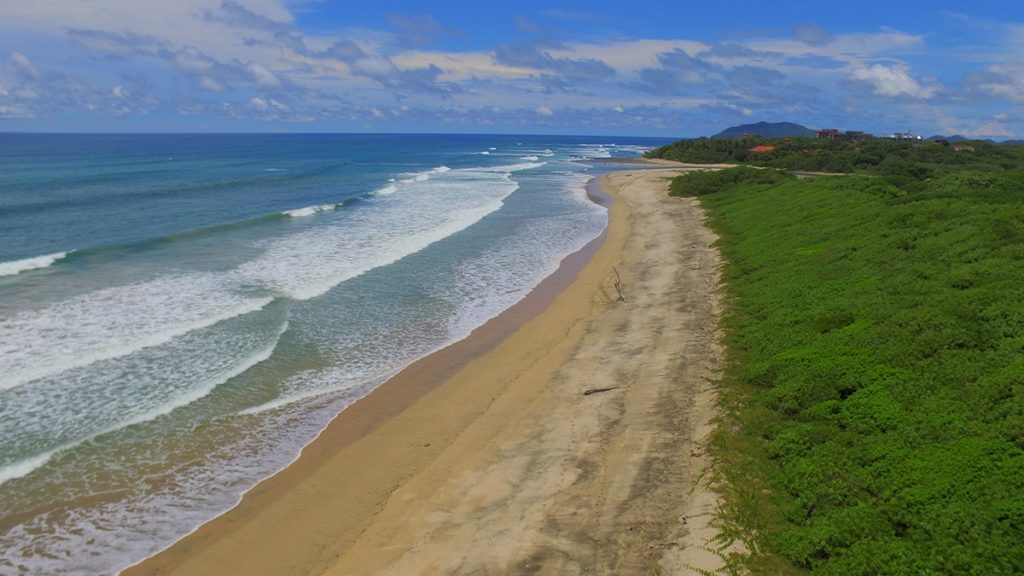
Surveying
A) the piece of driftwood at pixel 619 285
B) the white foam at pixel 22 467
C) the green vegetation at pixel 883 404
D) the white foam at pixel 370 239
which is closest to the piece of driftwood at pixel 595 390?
the green vegetation at pixel 883 404

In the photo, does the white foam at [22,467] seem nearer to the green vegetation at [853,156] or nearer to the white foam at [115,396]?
the white foam at [115,396]

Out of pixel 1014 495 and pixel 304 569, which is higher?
pixel 1014 495

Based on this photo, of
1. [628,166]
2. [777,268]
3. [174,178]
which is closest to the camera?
[777,268]

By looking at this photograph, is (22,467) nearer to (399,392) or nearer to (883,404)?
(399,392)

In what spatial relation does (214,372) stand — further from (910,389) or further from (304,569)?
(910,389)

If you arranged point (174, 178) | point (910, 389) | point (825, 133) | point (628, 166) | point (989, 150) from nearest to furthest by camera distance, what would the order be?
point (910, 389), point (174, 178), point (989, 150), point (628, 166), point (825, 133)

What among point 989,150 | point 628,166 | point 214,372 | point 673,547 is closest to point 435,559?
point 673,547
